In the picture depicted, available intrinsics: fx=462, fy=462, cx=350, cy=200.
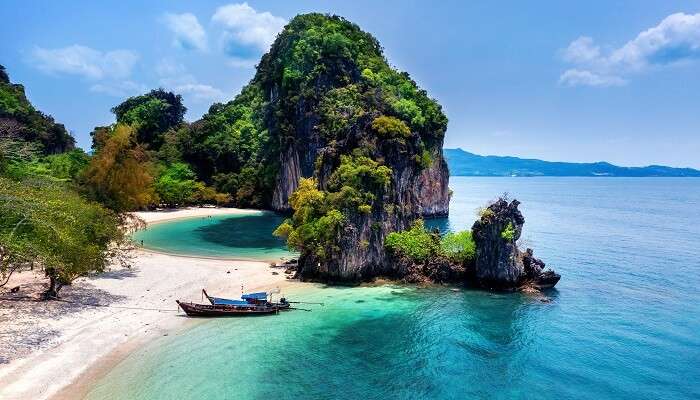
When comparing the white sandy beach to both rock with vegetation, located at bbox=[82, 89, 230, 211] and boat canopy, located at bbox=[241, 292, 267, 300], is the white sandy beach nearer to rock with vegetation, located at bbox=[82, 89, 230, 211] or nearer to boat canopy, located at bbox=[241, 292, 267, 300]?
boat canopy, located at bbox=[241, 292, 267, 300]

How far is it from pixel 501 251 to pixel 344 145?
58.4ft

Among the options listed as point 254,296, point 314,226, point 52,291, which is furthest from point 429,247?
point 52,291

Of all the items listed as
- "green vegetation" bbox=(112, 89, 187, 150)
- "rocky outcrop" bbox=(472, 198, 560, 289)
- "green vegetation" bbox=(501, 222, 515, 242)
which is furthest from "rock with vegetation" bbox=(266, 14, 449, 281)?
"green vegetation" bbox=(112, 89, 187, 150)

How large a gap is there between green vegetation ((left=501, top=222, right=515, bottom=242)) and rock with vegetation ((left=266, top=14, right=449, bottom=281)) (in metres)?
9.63

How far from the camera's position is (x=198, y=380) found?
74.9 feet

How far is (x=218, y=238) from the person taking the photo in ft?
214

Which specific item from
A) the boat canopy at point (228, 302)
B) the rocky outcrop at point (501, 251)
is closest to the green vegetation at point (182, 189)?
the boat canopy at point (228, 302)

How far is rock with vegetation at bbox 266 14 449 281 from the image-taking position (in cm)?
4047

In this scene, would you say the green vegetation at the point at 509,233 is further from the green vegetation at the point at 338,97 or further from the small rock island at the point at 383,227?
the green vegetation at the point at 338,97

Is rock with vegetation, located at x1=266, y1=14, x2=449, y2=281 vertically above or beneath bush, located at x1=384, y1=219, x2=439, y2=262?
above

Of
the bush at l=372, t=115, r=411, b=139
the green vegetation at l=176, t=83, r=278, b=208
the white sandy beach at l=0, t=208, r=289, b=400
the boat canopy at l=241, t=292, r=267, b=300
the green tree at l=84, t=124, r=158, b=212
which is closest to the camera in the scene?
the white sandy beach at l=0, t=208, r=289, b=400

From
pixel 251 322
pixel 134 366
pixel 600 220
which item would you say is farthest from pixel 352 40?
pixel 134 366

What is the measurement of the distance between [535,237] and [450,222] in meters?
21.2

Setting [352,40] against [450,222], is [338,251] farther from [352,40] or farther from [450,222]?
[352,40]
